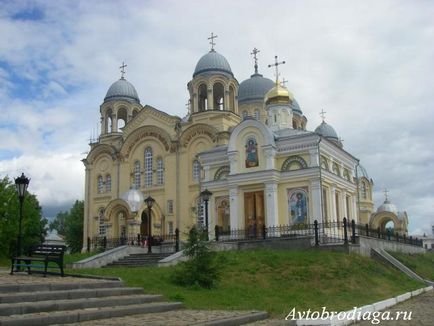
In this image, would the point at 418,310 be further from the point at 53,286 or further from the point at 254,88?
the point at 254,88

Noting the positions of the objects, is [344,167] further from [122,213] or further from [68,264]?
[68,264]

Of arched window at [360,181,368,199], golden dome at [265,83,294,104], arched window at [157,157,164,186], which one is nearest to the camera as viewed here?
golden dome at [265,83,294,104]

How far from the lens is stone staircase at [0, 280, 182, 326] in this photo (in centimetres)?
813

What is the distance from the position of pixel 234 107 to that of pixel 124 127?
8242 mm

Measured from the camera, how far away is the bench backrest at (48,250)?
491 inches

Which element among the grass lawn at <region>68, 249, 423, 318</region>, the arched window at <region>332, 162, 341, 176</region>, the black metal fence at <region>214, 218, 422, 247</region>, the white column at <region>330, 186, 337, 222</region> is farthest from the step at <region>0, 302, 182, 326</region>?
the arched window at <region>332, 162, 341, 176</region>

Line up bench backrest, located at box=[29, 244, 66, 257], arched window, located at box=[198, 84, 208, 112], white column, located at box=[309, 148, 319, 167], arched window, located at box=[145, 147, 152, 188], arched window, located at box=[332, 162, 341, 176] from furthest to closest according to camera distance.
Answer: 1. arched window, located at box=[145, 147, 152, 188]
2. arched window, located at box=[198, 84, 208, 112]
3. arched window, located at box=[332, 162, 341, 176]
4. white column, located at box=[309, 148, 319, 167]
5. bench backrest, located at box=[29, 244, 66, 257]

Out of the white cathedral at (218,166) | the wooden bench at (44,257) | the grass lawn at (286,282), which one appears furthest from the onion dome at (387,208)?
the wooden bench at (44,257)

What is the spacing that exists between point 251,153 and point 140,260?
893 centimetres

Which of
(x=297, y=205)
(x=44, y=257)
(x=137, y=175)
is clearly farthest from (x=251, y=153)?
(x=44, y=257)

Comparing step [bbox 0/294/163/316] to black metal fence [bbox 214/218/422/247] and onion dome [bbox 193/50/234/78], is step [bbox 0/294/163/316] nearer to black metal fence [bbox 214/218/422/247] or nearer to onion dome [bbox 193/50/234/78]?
black metal fence [bbox 214/218/422/247]

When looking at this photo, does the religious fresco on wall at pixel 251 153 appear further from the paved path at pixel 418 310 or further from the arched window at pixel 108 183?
the arched window at pixel 108 183

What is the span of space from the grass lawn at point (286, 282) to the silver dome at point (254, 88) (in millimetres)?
23911

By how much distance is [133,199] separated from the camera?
3186 centimetres
